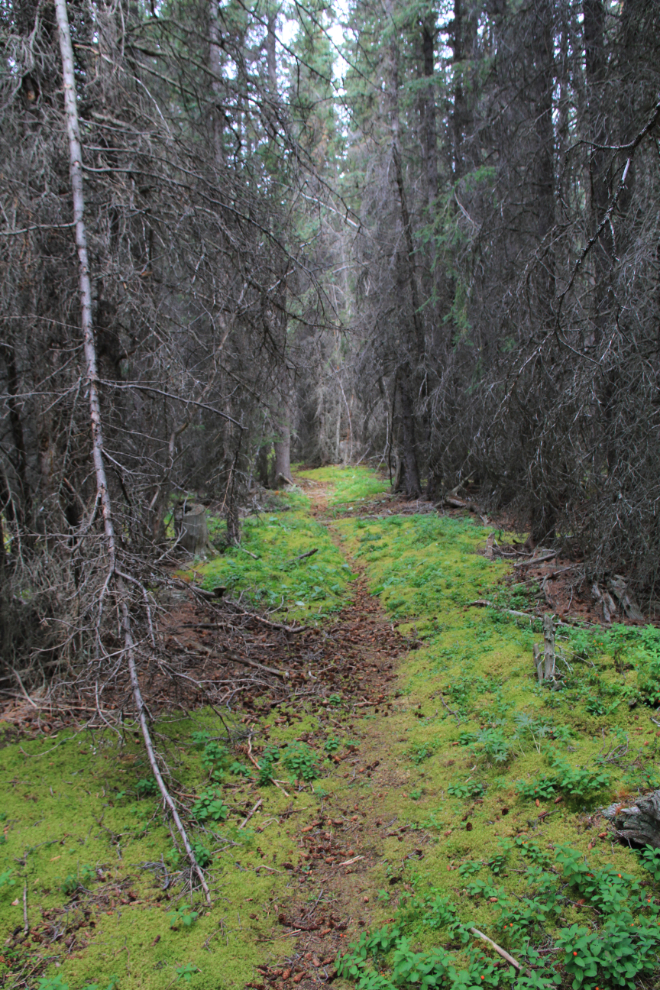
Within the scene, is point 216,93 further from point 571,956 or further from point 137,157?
point 571,956

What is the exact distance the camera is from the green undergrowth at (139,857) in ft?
9.69

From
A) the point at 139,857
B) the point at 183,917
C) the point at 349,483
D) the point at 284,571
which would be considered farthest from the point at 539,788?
the point at 349,483

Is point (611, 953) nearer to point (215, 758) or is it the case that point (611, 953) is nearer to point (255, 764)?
point (255, 764)

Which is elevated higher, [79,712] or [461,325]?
[461,325]

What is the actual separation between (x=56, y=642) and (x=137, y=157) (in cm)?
381

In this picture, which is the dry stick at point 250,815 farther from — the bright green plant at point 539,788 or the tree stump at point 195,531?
the tree stump at point 195,531

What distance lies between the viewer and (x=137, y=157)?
167 inches

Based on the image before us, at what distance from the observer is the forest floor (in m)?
2.87

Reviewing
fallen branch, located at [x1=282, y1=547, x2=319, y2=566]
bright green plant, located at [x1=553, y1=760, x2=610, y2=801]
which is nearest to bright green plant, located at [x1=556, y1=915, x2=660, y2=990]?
bright green plant, located at [x1=553, y1=760, x2=610, y2=801]

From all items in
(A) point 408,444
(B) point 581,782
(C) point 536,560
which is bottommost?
(B) point 581,782

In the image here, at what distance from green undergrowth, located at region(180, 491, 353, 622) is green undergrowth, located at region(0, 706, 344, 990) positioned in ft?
9.76

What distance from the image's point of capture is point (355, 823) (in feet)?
13.1

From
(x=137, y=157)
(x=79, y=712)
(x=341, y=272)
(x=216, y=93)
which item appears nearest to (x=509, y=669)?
(x=79, y=712)

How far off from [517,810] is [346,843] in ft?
3.58
